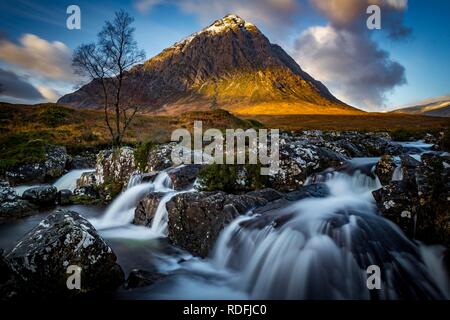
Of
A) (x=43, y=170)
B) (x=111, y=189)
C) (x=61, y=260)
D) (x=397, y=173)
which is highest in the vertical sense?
(x=397, y=173)

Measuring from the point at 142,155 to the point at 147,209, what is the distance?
519cm

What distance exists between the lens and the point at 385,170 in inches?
431

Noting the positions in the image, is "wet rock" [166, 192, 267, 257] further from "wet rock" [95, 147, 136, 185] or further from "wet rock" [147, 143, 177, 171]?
"wet rock" [95, 147, 136, 185]

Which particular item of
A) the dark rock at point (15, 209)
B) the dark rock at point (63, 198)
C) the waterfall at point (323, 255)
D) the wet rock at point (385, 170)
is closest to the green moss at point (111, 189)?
the dark rock at point (63, 198)

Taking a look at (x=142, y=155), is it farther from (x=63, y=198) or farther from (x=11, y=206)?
(x=11, y=206)

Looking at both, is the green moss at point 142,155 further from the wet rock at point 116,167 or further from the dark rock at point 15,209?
the dark rock at point 15,209

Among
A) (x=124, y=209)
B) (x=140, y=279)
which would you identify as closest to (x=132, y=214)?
(x=124, y=209)

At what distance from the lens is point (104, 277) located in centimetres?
715

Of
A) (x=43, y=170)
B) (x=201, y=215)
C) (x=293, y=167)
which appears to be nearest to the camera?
(x=201, y=215)

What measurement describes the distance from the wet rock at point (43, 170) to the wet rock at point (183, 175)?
10688mm

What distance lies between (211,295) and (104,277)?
95.0 inches
